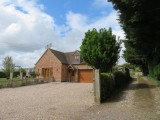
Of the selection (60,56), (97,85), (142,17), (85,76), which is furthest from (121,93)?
(60,56)

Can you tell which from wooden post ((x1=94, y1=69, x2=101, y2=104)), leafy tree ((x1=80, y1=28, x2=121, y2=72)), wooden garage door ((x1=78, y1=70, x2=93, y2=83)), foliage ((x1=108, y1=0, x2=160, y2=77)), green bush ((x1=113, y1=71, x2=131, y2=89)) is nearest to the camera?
wooden post ((x1=94, y1=69, x2=101, y2=104))

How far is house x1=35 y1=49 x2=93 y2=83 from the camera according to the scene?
41.8 metres

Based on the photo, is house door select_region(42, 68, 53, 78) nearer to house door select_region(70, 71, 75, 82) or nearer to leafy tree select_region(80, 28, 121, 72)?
house door select_region(70, 71, 75, 82)

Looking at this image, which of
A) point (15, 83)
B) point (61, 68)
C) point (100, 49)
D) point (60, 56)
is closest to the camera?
point (100, 49)

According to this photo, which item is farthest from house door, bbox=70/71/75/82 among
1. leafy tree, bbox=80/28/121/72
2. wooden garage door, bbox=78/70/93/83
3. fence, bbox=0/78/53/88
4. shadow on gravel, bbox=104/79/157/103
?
shadow on gravel, bbox=104/79/157/103

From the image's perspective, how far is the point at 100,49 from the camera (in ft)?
75.0

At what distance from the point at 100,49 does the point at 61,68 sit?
19474 millimetres

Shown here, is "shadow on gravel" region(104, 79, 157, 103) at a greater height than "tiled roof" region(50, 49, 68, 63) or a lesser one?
lesser

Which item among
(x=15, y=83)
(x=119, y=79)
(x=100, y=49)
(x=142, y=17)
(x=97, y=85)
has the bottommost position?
(x=15, y=83)

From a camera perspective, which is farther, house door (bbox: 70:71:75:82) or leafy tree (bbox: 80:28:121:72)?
house door (bbox: 70:71:75:82)

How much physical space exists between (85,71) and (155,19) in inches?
1080

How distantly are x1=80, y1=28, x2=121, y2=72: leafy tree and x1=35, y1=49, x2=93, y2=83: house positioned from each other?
17659 millimetres

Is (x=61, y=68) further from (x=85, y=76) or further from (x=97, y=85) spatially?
(x=97, y=85)

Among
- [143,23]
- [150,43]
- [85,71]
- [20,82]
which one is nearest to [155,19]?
[143,23]
